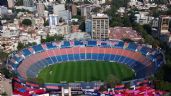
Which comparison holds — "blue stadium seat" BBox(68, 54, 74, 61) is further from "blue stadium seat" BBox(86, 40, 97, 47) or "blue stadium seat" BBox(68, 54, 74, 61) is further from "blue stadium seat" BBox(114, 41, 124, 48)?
"blue stadium seat" BBox(114, 41, 124, 48)

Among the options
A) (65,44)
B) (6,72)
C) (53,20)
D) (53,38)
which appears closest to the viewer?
(6,72)

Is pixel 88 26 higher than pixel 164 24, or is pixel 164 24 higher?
pixel 164 24

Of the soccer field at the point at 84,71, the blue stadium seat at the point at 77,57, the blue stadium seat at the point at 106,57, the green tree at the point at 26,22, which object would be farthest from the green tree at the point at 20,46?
the green tree at the point at 26,22

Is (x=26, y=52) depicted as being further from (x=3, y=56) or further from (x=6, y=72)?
(x=6, y=72)

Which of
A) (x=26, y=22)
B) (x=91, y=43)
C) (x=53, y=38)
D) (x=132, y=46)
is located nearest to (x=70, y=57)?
(x=91, y=43)

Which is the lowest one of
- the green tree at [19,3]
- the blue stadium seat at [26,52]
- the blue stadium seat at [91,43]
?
the blue stadium seat at [26,52]

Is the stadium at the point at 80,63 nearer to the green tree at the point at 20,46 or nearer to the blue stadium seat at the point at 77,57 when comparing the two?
the blue stadium seat at the point at 77,57

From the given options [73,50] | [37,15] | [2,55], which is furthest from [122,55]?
[37,15]
